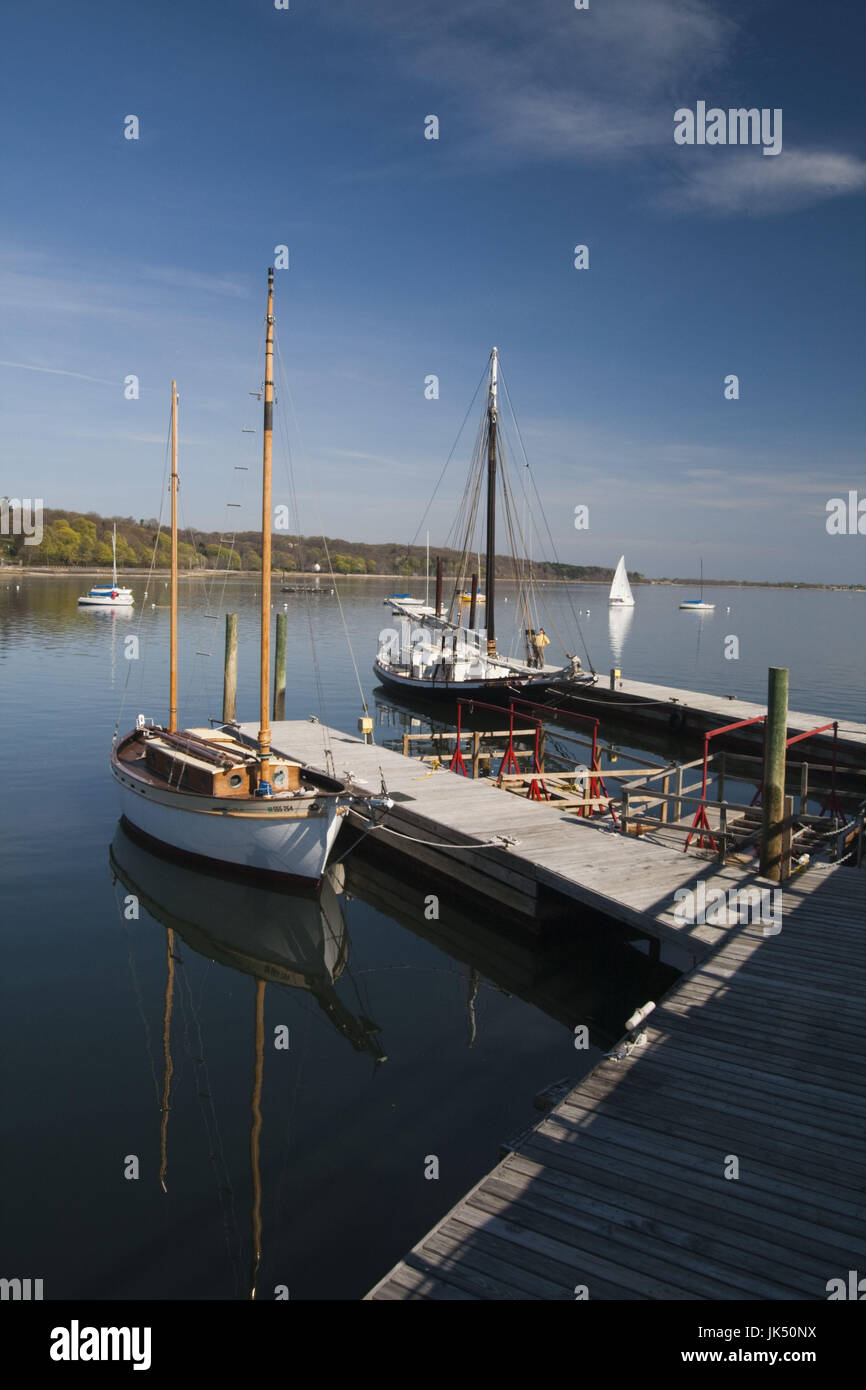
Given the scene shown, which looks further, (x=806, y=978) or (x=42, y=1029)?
(x=42, y=1029)

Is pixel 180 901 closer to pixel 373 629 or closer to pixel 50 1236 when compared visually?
pixel 50 1236

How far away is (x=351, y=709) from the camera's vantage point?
39688mm

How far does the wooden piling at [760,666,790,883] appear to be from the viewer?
12719 millimetres

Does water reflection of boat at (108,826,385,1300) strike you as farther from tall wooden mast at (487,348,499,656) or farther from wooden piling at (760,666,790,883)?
tall wooden mast at (487,348,499,656)

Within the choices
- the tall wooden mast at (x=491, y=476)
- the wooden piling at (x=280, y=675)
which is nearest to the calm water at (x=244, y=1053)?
the wooden piling at (x=280, y=675)

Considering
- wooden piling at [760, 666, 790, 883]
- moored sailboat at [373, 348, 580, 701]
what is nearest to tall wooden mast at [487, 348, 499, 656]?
moored sailboat at [373, 348, 580, 701]

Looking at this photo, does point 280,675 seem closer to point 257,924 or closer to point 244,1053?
point 257,924

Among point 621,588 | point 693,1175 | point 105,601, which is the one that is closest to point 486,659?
point 693,1175

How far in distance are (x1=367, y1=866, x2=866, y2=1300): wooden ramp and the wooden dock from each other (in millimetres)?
18909

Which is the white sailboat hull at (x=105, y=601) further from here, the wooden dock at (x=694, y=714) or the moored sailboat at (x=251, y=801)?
the moored sailboat at (x=251, y=801)

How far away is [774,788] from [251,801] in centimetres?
897
